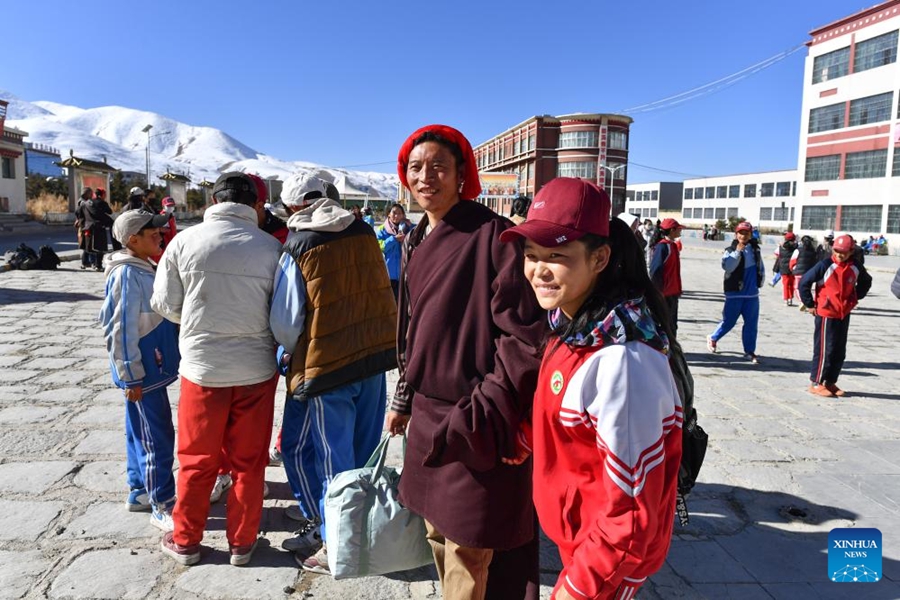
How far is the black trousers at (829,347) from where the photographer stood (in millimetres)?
5645

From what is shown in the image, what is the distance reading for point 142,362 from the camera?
2879 mm

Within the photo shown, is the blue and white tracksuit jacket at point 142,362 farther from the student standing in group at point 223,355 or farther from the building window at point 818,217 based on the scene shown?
the building window at point 818,217

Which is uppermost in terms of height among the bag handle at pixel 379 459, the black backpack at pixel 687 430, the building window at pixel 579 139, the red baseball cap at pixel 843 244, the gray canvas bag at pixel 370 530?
the building window at pixel 579 139

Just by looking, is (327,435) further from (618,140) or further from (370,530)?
(618,140)

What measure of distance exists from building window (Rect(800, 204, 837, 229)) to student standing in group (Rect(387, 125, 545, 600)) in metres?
46.5

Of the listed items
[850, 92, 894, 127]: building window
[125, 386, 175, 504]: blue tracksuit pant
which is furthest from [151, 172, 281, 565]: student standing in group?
[850, 92, 894, 127]: building window

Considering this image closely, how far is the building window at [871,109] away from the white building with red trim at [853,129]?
5 centimetres

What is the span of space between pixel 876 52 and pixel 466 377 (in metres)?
47.3

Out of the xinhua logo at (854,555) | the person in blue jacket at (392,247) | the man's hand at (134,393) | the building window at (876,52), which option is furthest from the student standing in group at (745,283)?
the building window at (876,52)

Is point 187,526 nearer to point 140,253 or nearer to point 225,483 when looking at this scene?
point 225,483

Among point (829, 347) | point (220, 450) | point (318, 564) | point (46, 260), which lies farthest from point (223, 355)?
point (46, 260)

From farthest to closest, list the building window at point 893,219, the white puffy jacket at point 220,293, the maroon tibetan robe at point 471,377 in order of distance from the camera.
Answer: the building window at point 893,219
the white puffy jacket at point 220,293
the maroon tibetan robe at point 471,377

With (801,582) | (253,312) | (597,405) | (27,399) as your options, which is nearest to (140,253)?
(253,312)

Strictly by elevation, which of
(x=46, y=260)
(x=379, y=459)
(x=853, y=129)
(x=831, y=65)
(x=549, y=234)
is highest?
(x=831, y=65)
